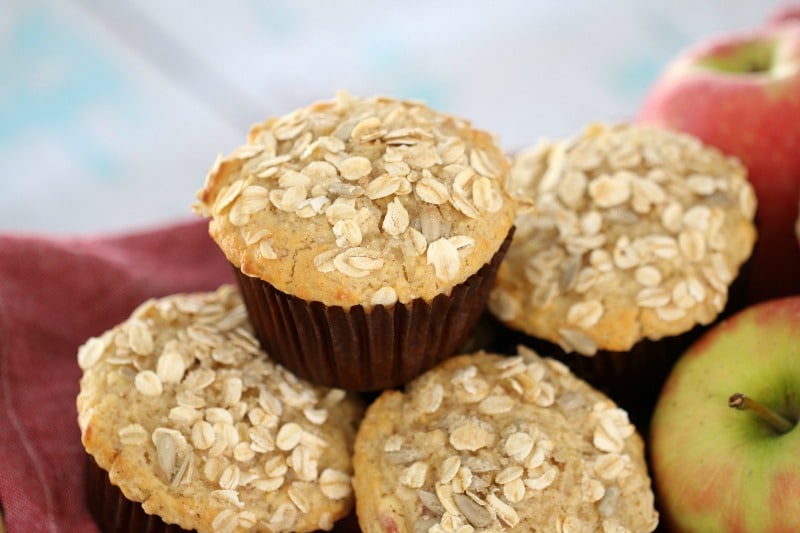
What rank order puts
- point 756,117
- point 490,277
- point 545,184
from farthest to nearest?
point 756,117 → point 545,184 → point 490,277

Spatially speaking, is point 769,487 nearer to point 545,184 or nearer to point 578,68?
point 545,184

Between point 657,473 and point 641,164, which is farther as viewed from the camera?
point 641,164

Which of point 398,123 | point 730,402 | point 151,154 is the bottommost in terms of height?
point 151,154

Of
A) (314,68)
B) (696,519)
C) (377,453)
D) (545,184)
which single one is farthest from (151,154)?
(696,519)

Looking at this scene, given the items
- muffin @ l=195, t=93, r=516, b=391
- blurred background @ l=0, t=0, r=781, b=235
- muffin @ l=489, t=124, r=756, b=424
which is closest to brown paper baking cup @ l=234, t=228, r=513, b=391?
muffin @ l=195, t=93, r=516, b=391

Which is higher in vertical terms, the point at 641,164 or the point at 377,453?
the point at 641,164

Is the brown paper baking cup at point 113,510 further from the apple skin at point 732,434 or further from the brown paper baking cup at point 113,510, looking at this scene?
the apple skin at point 732,434
